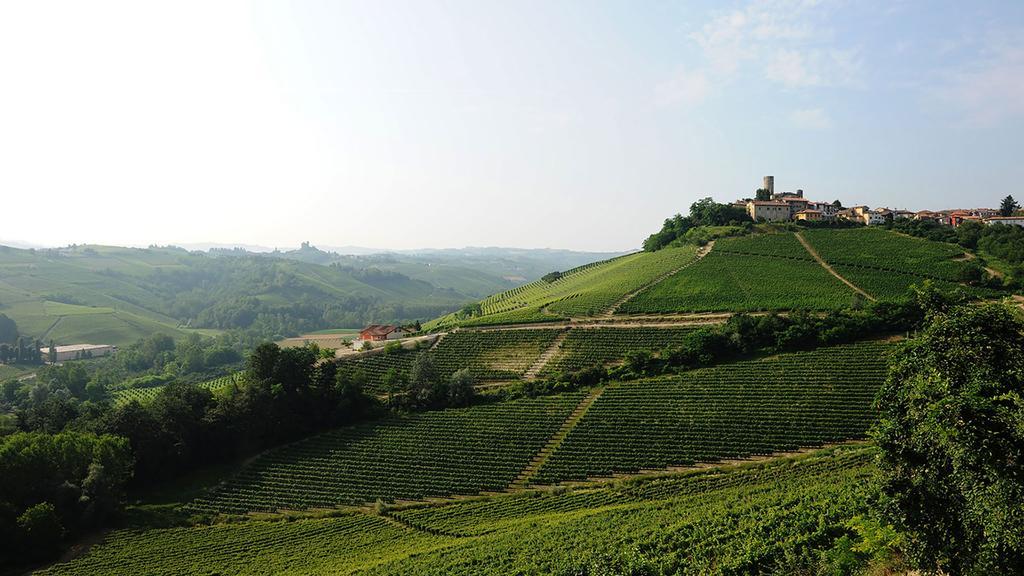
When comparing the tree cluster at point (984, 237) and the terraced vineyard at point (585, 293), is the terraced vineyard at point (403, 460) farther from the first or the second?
the tree cluster at point (984, 237)

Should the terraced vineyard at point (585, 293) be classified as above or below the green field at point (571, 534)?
above

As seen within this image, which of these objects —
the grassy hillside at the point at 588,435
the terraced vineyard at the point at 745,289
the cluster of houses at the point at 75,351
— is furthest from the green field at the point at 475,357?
the cluster of houses at the point at 75,351

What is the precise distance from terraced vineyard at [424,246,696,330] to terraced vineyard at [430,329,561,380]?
4.89 metres

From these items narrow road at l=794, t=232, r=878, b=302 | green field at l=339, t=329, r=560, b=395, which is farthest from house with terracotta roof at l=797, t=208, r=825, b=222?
green field at l=339, t=329, r=560, b=395

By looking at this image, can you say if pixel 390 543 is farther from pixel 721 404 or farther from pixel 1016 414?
pixel 1016 414

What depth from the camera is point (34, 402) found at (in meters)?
99.0

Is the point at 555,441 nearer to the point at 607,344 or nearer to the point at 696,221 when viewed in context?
the point at 607,344

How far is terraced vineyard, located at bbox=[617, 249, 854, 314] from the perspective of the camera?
72000 mm

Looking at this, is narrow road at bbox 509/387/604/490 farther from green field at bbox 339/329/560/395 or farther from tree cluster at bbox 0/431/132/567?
tree cluster at bbox 0/431/132/567

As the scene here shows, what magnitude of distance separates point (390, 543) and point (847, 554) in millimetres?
29427

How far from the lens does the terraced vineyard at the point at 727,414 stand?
144 ft

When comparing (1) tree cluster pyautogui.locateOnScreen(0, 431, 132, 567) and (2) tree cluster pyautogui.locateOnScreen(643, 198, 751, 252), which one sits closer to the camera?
(1) tree cluster pyautogui.locateOnScreen(0, 431, 132, 567)

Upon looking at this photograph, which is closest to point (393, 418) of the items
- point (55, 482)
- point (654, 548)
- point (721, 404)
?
point (55, 482)

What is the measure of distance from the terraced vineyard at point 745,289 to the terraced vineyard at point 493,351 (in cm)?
1423
